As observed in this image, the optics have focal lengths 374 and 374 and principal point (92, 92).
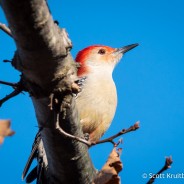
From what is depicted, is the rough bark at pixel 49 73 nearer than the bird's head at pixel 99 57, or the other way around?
the rough bark at pixel 49 73

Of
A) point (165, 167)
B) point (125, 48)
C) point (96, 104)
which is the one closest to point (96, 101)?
point (96, 104)

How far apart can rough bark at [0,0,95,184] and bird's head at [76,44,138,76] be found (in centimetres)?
378

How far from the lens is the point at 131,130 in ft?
8.28

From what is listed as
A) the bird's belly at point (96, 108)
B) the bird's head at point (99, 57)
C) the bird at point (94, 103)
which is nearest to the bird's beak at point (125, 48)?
the bird's head at point (99, 57)

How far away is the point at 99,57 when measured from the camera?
784cm

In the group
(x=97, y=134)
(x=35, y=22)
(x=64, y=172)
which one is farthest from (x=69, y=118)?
(x=97, y=134)

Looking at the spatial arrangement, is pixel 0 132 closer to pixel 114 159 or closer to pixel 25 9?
pixel 25 9

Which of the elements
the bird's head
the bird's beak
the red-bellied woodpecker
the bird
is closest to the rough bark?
the bird

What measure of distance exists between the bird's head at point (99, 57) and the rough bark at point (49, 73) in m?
3.78

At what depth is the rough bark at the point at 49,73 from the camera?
2.17 meters

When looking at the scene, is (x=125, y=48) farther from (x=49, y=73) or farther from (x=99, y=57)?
(x=49, y=73)

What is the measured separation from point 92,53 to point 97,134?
229 centimetres

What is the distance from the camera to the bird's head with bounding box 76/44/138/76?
743 centimetres

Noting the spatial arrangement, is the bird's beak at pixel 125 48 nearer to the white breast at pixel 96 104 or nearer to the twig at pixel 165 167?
the white breast at pixel 96 104
